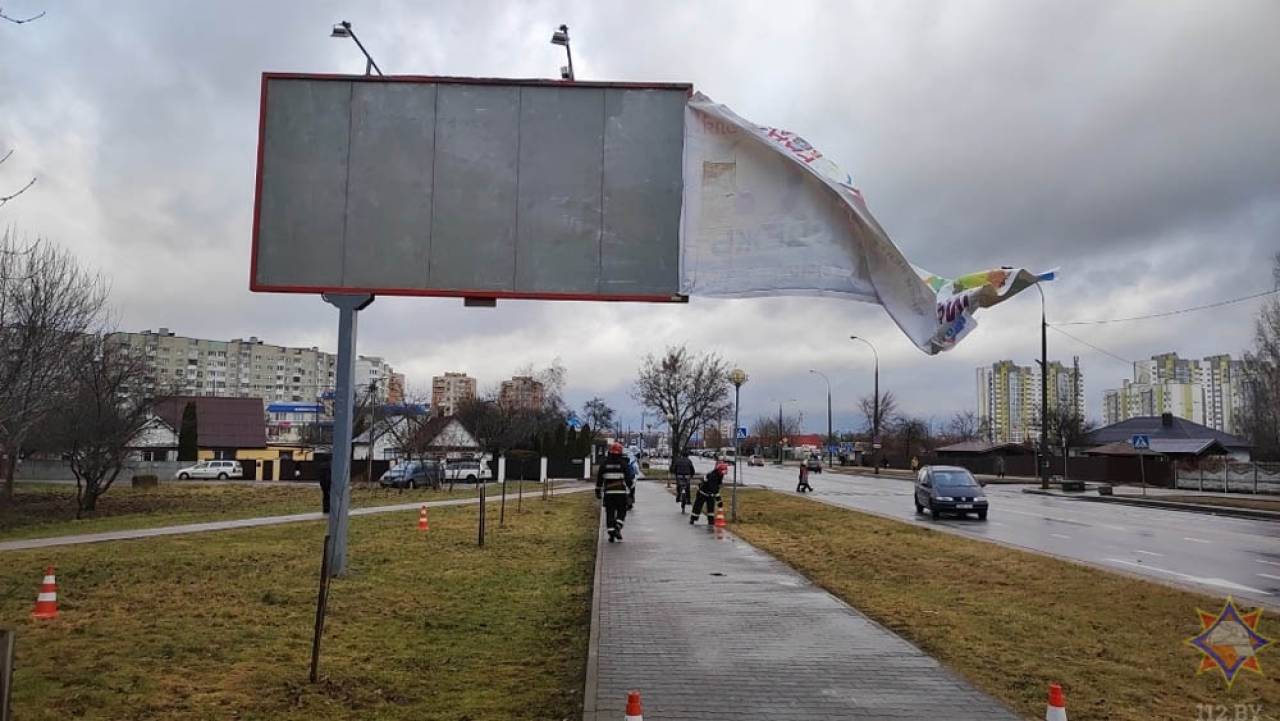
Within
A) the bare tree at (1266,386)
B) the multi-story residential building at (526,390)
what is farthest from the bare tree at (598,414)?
the bare tree at (1266,386)

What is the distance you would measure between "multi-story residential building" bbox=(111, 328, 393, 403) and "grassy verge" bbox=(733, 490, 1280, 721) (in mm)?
101951

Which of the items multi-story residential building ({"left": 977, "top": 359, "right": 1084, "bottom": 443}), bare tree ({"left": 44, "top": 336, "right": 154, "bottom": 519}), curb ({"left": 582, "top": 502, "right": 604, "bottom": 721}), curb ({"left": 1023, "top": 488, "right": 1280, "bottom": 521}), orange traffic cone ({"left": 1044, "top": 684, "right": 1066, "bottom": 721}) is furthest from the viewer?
multi-story residential building ({"left": 977, "top": 359, "right": 1084, "bottom": 443})

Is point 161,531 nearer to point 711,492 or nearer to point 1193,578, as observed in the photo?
point 711,492

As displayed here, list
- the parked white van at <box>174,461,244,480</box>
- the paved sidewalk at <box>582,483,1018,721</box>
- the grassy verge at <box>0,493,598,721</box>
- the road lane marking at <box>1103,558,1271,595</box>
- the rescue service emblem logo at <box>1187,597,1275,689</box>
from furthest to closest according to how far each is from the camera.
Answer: the parked white van at <box>174,461,244,480</box>
the road lane marking at <box>1103,558,1271,595</box>
the rescue service emblem logo at <box>1187,597,1275,689</box>
the grassy verge at <box>0,493,598,721</box>
the paved sidewalk at <box>582,483,1018,721</box>

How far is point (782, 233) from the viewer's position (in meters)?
5.39

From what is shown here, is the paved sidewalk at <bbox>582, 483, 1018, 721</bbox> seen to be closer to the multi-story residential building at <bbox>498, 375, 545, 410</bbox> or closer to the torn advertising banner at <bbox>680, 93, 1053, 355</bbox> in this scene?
the torn advertising banner at <bbox>680, 93, 1053, 355</bbox>

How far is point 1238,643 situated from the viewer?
7.71m

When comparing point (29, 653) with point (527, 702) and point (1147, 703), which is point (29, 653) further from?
point (1147, 703)

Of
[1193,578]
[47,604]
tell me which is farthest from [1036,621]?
[47,604]

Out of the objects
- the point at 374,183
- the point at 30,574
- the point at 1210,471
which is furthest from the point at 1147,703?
the point at 1210,471

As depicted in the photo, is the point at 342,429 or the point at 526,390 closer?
the point at 342,429

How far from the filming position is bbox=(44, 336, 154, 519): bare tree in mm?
26578

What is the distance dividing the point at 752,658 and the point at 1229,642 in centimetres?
439

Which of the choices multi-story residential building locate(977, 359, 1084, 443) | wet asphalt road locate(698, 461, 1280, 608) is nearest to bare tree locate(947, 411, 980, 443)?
multi-story residential building locate(977, 359, 1084, 443)
